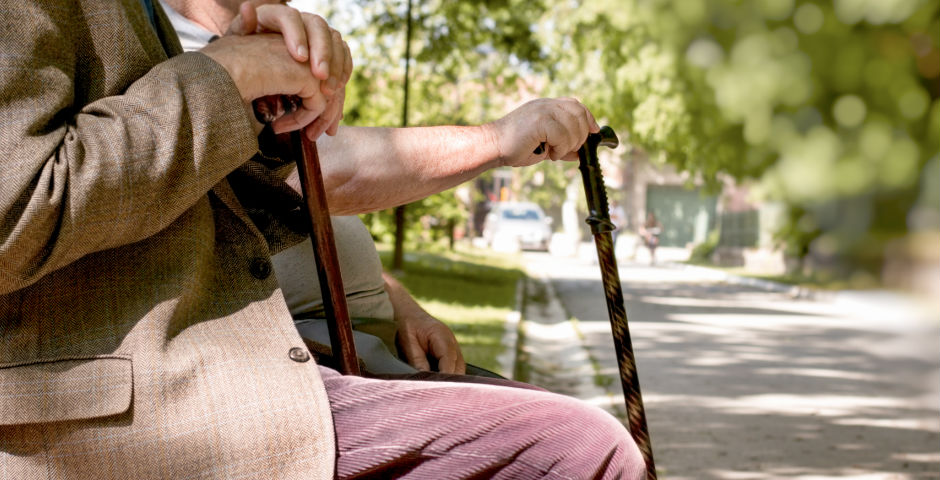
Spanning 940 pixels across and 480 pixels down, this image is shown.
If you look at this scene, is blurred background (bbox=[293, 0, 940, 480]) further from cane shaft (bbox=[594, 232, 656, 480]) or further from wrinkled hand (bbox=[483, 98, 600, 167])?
wrinkled hand (bbox=[483, 98, 600, 167])

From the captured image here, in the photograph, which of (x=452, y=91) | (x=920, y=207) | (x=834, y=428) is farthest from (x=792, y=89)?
(x=452, y=91)

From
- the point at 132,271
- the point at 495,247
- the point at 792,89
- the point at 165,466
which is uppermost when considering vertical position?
the point at 792,89

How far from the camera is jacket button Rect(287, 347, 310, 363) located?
1363 mm

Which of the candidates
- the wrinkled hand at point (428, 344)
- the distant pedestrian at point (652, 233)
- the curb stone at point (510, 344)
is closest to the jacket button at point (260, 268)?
the wrinkled hand at point (428, 344)

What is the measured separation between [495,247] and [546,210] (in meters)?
21.5

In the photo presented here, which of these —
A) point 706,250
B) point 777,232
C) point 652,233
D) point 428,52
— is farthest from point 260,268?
point 706,250

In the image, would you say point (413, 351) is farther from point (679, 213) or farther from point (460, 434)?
point (679, 213)

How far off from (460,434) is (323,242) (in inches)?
18.9

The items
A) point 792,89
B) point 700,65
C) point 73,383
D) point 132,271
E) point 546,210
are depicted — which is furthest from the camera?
point 546,210

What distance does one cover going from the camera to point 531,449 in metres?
1.35

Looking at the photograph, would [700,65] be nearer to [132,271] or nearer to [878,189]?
[878,189]

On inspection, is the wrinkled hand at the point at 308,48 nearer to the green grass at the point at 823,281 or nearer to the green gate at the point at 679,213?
the green grass at the point at 823,281

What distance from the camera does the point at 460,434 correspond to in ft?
4.36

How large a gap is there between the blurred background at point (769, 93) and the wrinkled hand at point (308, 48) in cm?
719
